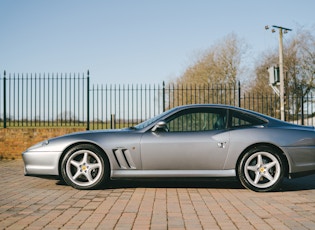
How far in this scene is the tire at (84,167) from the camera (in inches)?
231

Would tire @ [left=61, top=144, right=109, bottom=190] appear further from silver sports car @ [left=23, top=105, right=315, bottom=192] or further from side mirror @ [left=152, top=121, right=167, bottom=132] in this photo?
side mirror @ [left=152, top=121, right=167, bottom=132]

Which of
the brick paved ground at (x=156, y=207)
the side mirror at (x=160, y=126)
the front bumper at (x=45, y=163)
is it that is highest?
the side mirror at (x=160, y=126)

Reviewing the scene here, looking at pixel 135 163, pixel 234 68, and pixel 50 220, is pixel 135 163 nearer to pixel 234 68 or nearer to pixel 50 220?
pixel 50 220

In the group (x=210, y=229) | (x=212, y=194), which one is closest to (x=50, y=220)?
(x=210, y=229)

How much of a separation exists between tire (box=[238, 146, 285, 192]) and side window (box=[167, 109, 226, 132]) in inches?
25.2

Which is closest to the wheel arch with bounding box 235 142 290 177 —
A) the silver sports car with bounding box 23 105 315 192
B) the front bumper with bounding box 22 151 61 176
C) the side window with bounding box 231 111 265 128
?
the silver sports car with bounding box 23 105 315 192

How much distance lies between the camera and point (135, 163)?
5828 mm

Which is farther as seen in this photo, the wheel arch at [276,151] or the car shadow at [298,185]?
the car shadow at [298,185]

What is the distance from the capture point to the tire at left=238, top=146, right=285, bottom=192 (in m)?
5.74

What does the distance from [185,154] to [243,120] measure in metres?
1.10

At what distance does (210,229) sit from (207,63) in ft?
104

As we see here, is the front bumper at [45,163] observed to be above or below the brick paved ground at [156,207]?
above

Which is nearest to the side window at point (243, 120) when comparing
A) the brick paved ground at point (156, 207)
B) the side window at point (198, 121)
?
the side window at point (198, 121)

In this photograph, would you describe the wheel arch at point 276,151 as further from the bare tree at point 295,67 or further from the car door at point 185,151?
the bare tree at point 295,67
